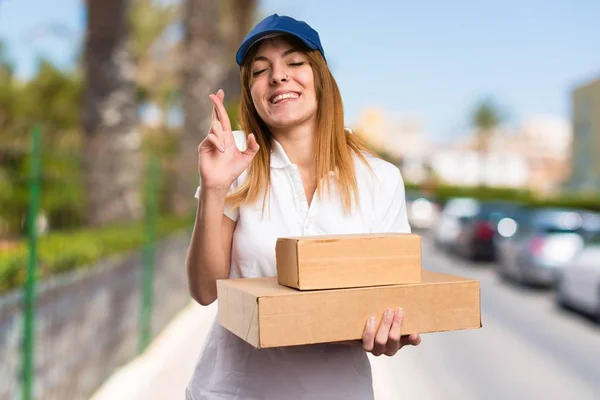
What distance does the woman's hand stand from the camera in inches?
81.5

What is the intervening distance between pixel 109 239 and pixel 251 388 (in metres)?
4.76

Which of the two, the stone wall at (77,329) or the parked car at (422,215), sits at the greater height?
the parked car at (422,215)

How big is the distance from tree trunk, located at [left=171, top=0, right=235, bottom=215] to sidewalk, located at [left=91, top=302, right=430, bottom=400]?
6358 mm

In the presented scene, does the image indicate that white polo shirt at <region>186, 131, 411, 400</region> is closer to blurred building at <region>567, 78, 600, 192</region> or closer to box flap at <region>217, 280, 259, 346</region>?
box flap at <region>217, 280, 259, 346</region>

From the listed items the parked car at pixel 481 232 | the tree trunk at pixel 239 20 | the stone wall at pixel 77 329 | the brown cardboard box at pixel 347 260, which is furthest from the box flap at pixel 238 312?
the parked car at pixel 481 232

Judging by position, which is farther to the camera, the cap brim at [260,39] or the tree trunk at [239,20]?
the tree trunk at [239,20]

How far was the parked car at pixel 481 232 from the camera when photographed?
1897 cm

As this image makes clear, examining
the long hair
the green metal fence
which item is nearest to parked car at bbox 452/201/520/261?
the green metal fence

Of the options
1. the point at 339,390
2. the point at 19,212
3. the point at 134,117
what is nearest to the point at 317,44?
the point at 339,390

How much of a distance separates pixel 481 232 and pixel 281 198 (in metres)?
17.4

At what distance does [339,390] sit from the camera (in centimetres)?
207

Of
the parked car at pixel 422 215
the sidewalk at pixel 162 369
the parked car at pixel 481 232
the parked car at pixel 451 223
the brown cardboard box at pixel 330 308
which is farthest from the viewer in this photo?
the parked car at pixel 422 215

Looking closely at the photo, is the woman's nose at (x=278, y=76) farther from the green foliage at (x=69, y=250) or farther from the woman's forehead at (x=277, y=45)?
the green foliage at (x=69, y=250)

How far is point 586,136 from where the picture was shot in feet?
247
